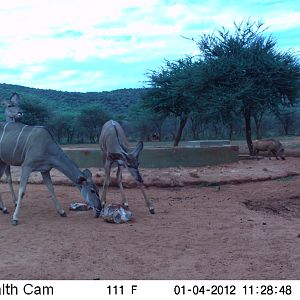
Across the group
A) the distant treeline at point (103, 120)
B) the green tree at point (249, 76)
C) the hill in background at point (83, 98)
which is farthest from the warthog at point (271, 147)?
the hill in background at point (83, 98)

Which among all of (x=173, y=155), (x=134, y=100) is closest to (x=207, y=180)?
(x=173, y=155)

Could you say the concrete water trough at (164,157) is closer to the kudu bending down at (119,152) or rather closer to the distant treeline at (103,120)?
the kudu bending down at (119,152)

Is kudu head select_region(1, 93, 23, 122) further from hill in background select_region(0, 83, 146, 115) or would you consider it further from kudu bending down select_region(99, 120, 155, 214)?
hill in background select_region(0, 83, 146, 115)

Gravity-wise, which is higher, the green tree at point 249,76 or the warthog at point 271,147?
the green tree at point 249,76

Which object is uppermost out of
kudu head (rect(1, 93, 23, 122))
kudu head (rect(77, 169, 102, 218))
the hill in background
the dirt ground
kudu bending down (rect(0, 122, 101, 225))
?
the hill in background

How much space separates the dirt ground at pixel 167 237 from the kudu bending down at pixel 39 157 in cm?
56

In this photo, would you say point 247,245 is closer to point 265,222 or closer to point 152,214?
point 265,222

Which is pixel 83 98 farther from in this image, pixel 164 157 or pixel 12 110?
pixel 12 110

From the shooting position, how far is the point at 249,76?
70.6 feet

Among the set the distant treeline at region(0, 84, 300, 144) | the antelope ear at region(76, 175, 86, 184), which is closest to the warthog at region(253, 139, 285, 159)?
the antelope ear at region(76, 175, 86, 184)

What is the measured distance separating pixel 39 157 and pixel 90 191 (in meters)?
1.12

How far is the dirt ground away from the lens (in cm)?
595

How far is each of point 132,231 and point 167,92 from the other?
16838mm

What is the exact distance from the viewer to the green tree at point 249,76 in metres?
21.0
